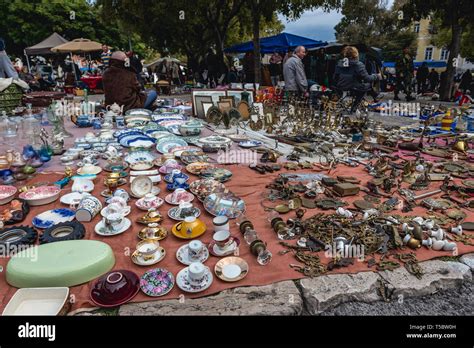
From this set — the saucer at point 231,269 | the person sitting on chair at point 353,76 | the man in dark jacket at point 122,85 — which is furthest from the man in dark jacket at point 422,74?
the saucer at point 231,269

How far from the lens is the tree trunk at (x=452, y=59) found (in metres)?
10.4

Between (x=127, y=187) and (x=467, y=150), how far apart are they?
5.19 meters

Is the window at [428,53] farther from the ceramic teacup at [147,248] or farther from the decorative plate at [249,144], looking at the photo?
the ceramic teacup at [147,248]

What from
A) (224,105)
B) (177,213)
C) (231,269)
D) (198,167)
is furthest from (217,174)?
(224,105)

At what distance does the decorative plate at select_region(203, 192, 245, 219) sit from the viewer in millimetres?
2916

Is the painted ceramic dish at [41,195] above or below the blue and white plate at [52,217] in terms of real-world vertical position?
above

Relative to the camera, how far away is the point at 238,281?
2.11m

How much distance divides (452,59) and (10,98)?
43.6 feet

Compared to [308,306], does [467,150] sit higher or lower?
higher

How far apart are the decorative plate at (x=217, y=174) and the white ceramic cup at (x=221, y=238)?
128 cm

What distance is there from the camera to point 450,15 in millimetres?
10273

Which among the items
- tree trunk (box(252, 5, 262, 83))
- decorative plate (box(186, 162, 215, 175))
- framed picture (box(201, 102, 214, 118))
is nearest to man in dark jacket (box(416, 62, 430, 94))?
tree trunk (box(252, 5, 262, 83))
